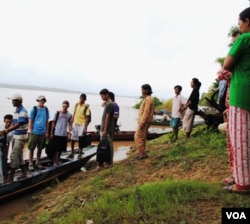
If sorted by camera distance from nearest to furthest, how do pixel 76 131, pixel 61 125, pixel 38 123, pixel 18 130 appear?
1. pixel 18 130
2. pixel 38 123
3. pixel 61 125
4. pixel 76 131

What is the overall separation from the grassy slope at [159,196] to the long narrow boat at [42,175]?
493mm

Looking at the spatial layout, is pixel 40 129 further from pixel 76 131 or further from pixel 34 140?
Answer: pixel 76 131

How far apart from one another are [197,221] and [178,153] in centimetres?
384

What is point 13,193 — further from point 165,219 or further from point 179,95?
point 179,95

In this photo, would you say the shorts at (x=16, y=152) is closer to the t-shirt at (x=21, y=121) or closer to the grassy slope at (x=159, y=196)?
the t-shirt at (x=21, y=121)

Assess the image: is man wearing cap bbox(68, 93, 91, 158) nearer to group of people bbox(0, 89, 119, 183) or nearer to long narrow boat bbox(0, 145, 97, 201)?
group of people bbox(0, 89, 119, 183)

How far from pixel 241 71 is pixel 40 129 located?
5.55m

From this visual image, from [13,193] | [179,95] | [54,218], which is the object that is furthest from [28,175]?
[179,95]

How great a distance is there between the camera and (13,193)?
6629 mm

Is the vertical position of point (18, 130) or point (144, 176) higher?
point (18, 130)

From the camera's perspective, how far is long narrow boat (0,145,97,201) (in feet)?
21.2

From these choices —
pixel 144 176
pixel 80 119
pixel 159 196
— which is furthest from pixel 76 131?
pixel 159 196

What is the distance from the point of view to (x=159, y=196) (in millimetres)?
3766

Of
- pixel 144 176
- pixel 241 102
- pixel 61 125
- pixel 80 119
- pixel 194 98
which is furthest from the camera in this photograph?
pixel 80 119
